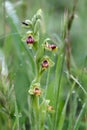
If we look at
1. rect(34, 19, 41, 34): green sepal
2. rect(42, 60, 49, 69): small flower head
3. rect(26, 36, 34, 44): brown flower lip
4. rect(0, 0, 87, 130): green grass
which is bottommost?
rect(0, 0, 87, 130): green grass

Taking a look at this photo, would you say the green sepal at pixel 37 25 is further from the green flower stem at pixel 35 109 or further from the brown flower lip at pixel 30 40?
the green flower stem at pixel 35 109

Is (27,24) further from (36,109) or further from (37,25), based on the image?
(36,109)

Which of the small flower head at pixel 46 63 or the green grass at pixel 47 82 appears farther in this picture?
the green grass at pixel 47 82

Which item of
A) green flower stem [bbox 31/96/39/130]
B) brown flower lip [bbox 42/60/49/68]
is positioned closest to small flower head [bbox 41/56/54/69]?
brown flower lip [bbox 42/60/49/68]

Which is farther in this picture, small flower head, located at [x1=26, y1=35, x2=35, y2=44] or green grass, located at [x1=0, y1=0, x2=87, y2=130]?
green grass, located at [x1=0, y1=0, x2=87, y2=130]

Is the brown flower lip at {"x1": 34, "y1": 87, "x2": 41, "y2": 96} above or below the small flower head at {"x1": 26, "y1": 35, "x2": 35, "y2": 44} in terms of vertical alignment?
below

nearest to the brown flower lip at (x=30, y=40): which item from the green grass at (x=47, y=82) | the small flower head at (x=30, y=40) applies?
the small flower head at (x=30, y=40)

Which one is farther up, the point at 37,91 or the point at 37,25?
the point at 37,25

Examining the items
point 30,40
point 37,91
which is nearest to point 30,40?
point 30,40

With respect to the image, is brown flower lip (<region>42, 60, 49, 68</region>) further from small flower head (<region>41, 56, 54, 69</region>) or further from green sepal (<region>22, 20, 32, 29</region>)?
green sepal (<region>22, 20, 32, 29</region>)

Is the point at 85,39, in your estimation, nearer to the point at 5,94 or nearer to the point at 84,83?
the point at 84,83

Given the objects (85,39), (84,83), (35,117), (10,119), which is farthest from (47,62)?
(85,39)
